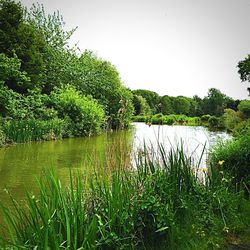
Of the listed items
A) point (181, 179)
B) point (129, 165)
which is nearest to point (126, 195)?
point (129, 165)

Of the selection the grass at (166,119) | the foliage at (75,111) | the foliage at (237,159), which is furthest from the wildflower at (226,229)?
the foliage at (75,111)

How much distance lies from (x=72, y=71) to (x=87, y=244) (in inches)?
947

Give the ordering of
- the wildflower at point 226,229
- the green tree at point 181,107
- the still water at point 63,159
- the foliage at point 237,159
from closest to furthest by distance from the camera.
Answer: the wildflower at point 226,229, the still water at point 63,159, the foliage at point 237,159, the green tree at point 181,107

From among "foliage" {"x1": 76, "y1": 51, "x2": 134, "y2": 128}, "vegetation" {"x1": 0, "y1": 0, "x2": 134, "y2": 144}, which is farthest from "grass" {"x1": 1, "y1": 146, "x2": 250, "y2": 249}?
"foliage" {"x1": 76, "y1": 51, "x2": 134, "y2": 128}

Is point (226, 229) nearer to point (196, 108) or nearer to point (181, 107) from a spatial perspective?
point (196, 108)

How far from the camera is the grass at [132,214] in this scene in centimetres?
241

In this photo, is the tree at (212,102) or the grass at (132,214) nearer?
the grass at (132,214)

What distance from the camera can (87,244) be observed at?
2.43 m

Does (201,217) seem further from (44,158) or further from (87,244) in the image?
(44,158)

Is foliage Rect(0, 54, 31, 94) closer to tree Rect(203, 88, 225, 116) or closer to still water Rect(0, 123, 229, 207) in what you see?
still water Rect(0, 123, 229, 207)

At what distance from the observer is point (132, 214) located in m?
2.94

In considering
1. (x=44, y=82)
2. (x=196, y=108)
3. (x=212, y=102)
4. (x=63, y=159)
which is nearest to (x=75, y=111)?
(x=44, y=82)

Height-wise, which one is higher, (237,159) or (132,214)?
(237,159)

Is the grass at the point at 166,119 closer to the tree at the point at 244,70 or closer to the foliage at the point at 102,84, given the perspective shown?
the foliage at the point at 102,84
